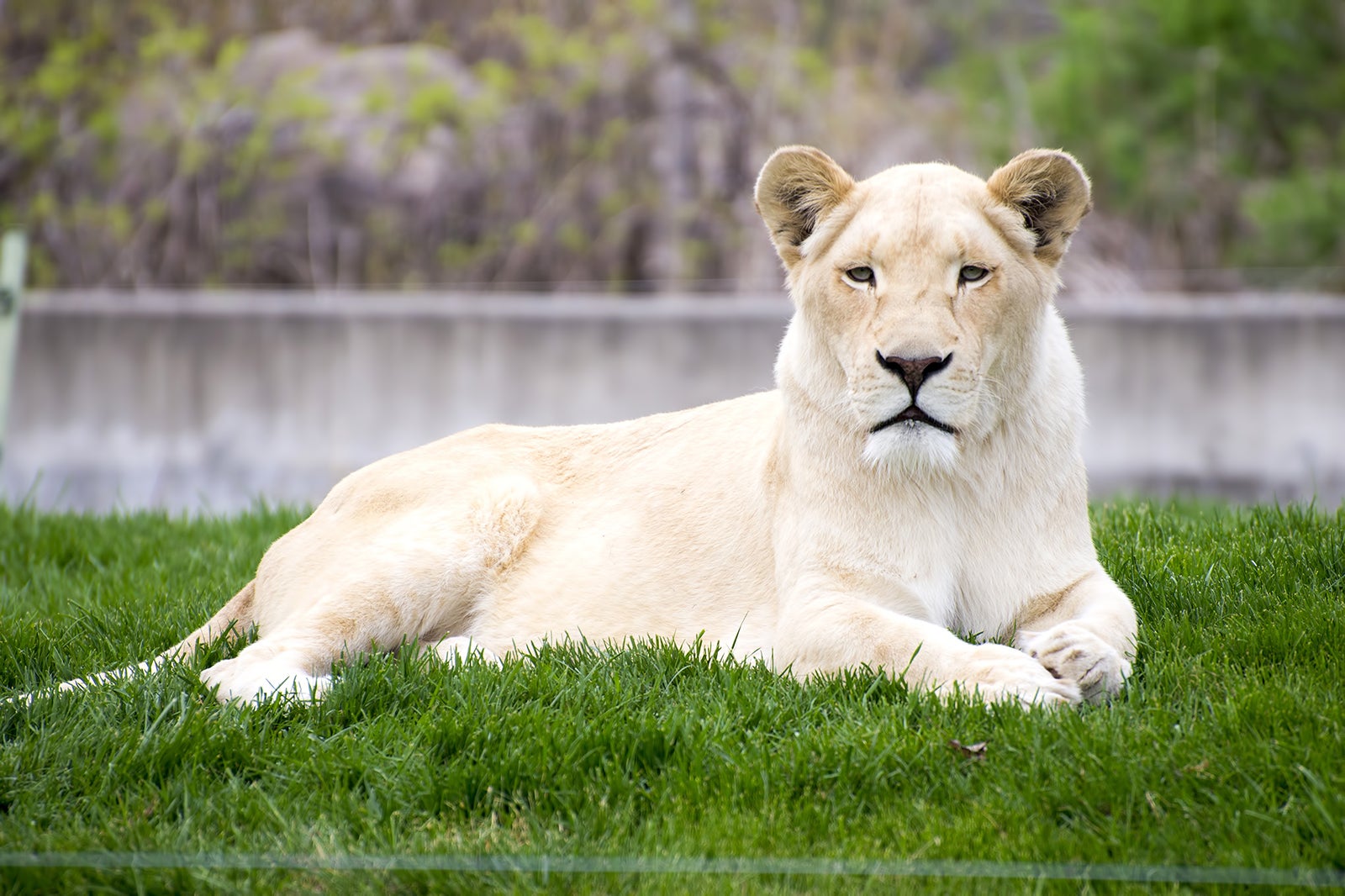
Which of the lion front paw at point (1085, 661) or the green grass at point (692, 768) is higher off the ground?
the lion front paw at point (1085, 661)

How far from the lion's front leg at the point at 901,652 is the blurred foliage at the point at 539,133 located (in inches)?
272

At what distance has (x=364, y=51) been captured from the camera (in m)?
10.8

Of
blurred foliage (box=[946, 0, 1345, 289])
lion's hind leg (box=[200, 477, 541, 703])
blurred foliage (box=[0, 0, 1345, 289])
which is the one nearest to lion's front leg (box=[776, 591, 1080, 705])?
lion's hind leg (box=[200, 477, 541, 703])

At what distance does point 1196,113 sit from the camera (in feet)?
36.2

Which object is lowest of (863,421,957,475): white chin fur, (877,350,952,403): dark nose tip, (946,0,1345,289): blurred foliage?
(863,421,957,475): white chin fur

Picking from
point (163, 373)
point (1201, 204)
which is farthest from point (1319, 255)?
point (163, 373)

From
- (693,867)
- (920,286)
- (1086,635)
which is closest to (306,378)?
(920,286)

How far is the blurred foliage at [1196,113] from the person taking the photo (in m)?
10.8

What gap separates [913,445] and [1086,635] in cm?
63

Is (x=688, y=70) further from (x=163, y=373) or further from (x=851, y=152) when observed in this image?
(x=163, y=373)

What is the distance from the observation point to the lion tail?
144 inches

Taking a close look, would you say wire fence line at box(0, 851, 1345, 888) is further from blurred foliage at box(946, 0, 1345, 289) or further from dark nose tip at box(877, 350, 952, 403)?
blurred foliage at box(946, 0, 1345, 289)

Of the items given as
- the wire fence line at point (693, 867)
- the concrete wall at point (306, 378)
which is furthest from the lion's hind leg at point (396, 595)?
the concrete wall at point (306, 378)

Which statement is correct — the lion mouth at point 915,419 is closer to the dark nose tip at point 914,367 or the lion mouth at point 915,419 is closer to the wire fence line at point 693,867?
the dark nose tip at point 914,367
